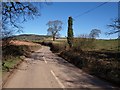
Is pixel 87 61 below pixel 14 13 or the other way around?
below

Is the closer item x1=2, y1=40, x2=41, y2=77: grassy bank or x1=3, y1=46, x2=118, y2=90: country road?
x1=3, y1=46, x2=118, y2=90: country road

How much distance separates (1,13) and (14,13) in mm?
2003

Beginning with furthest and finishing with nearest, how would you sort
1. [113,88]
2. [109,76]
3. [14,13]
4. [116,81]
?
1. [14,13]
2. [109,76]
3. [116,81]
4. [113,88]

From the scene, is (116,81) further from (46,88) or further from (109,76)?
(46,88)

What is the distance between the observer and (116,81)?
15.4 metres

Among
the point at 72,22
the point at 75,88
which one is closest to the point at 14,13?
the point at 75,88

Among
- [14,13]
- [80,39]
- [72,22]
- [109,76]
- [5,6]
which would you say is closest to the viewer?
[109,76]

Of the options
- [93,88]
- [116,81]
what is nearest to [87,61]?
[116,81]

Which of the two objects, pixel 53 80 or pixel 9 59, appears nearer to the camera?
pixel 53 80

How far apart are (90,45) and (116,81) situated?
35.0 metres

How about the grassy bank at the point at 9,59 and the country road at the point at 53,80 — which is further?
the grassy bank at the point at 9,59

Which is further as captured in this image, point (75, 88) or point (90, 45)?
point (90, 45)

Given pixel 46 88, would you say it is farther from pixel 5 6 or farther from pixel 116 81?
pixel 5 6

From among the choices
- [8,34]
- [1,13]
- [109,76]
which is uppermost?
[1,13]
